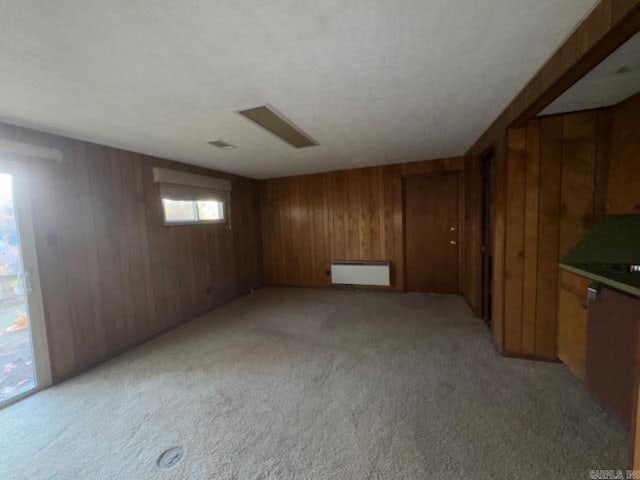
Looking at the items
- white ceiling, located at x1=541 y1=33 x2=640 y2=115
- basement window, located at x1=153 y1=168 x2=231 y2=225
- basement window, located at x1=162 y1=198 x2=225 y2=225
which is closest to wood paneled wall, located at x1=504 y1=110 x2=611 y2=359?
white ceiling, located at x1=541 y1=33 x2=640 y2=115

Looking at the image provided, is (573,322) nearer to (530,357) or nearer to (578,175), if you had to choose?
(530,357)

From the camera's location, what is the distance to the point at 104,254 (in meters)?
2.72

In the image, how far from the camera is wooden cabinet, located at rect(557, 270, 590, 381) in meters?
2.00

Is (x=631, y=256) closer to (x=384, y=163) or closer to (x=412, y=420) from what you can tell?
(x=412, y=420)

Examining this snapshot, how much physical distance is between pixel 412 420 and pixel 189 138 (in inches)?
117

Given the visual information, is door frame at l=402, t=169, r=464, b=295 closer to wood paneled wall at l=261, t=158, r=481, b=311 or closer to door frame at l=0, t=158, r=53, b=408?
wood paneled wall at l=261, t=158, r=481, b=311

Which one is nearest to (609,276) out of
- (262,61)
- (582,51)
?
(582,51)

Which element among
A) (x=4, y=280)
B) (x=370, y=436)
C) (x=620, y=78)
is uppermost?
(x=620, y=78)

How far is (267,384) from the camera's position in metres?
2.16

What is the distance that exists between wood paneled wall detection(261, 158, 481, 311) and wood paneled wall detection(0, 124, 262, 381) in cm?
161

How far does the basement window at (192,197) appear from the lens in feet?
11.0

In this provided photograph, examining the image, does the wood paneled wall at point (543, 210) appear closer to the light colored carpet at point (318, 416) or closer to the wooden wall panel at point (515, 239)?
the wooden wall panel at point (515, 239)

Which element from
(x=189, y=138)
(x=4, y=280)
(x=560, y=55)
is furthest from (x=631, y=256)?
(x=4, y=280)

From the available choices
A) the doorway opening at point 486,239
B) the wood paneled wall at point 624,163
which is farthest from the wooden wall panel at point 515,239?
the doorway opening at point 486,239
